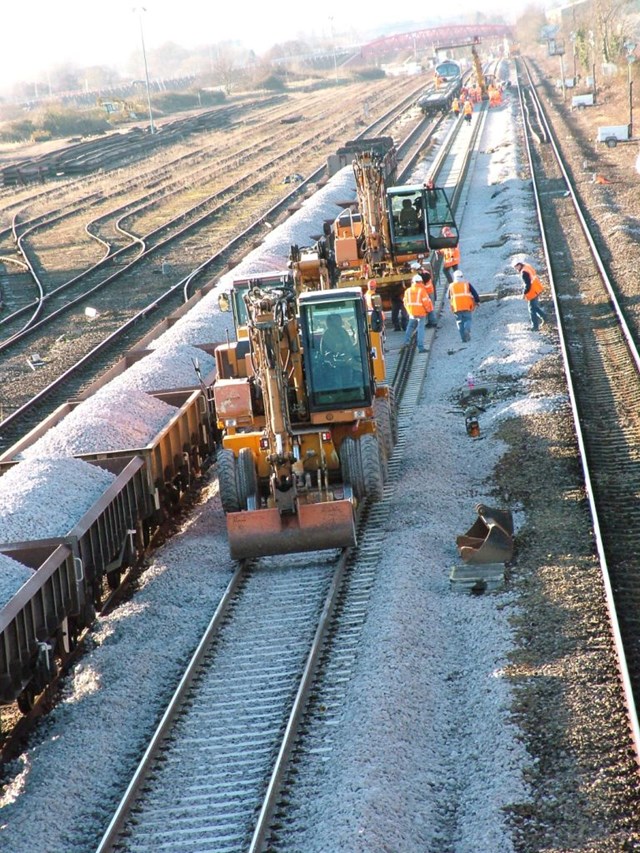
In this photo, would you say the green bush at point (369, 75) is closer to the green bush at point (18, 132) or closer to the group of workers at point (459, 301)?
the green bush at point (18, 132)

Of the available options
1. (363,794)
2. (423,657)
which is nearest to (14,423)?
(423,657)

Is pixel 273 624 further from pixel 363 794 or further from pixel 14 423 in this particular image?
pixel 14 423

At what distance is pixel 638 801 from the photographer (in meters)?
8.12

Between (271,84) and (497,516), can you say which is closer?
(497,516)

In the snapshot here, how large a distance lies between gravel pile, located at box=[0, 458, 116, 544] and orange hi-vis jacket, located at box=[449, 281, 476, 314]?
9.60 meters

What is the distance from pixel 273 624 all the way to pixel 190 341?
9.20m

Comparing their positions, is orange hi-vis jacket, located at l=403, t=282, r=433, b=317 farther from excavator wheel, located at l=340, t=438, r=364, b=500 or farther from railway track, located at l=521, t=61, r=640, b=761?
excavator wheel, located at l=340, t=438, r=364, b=500

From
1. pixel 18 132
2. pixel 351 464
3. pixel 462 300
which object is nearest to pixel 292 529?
pixel 351 464

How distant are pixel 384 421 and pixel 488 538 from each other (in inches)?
139

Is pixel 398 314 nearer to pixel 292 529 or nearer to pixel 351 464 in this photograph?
pixel 351 464

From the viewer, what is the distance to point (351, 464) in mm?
14320

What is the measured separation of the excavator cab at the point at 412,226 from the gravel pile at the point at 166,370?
6.88 metres

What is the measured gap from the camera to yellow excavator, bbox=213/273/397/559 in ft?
43.4

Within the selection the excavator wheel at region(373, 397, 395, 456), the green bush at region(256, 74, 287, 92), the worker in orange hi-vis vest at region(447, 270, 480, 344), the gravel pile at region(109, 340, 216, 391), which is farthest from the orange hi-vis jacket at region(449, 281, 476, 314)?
the green bush at region(256, 74, 287, 92)
